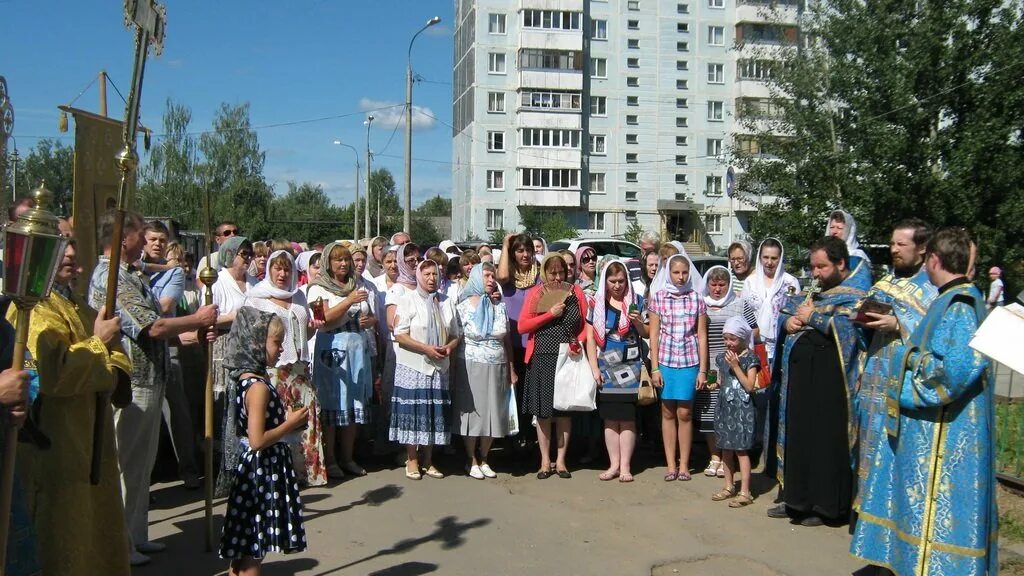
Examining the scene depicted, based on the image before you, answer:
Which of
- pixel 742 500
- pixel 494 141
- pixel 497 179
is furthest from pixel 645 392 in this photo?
pixel 494 141

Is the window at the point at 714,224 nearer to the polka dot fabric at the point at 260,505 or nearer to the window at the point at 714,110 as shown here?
the window at the point at 714,110

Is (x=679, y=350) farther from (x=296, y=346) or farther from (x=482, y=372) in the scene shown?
(x=296, y=346)

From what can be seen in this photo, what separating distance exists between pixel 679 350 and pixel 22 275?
18.0 feet

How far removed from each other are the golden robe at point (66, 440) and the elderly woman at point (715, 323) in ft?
16.6

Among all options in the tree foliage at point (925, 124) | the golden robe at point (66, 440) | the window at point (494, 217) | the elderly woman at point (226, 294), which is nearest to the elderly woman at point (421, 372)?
the elderly woman at point (226, 294)

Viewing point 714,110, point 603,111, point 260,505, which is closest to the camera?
point 260,505

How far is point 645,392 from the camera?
7.55 meters

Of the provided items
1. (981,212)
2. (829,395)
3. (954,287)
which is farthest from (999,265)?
(954,287)

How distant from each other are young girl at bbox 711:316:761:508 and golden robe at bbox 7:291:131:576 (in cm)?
461

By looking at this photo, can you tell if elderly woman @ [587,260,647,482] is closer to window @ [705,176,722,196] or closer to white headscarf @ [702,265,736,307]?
white headscarf @ [702,265,736,307]

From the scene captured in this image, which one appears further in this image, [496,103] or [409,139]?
[496,103]

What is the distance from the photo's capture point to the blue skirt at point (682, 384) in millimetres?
7477

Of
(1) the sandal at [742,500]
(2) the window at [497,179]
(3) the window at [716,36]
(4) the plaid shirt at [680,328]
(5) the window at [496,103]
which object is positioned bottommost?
(1) the sandal at [742,500]

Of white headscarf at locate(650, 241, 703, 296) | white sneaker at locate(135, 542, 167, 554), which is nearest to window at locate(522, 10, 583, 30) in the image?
white headscarf at locate(650, 241, 703, 296)
